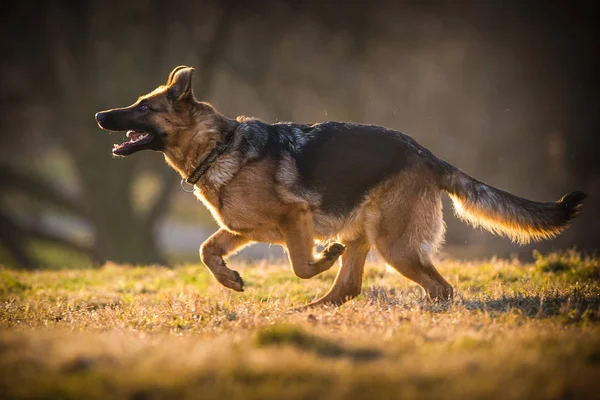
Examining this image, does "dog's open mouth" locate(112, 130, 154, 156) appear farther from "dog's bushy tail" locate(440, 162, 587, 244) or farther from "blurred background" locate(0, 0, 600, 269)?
"blurred background" locate(0, 0, 600, 269)

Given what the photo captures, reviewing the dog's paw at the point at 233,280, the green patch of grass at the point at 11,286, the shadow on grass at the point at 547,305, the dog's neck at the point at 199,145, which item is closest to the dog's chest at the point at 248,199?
the dog's neck at the point at 199,145

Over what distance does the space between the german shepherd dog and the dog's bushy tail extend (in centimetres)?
1

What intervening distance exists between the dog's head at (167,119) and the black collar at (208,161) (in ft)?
0.91

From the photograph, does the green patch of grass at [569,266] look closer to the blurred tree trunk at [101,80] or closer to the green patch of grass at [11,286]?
the green patch of grass at [11,286]

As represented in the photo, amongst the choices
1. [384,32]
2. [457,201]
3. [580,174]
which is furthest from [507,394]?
[384,32]

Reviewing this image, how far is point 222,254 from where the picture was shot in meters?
7.73

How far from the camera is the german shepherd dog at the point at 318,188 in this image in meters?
7.25

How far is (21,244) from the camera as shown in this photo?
890 inches

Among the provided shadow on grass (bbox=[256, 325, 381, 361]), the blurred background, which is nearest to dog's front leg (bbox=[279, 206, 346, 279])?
shadow on grass (bbox=[256, 325, 381, 361])

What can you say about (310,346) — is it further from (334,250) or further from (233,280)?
(233,280)

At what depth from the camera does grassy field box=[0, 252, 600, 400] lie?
362 centimetres

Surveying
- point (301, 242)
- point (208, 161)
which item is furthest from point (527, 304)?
point (208, 161)

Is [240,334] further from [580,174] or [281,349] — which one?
[580,174]

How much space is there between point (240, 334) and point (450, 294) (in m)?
2.77
